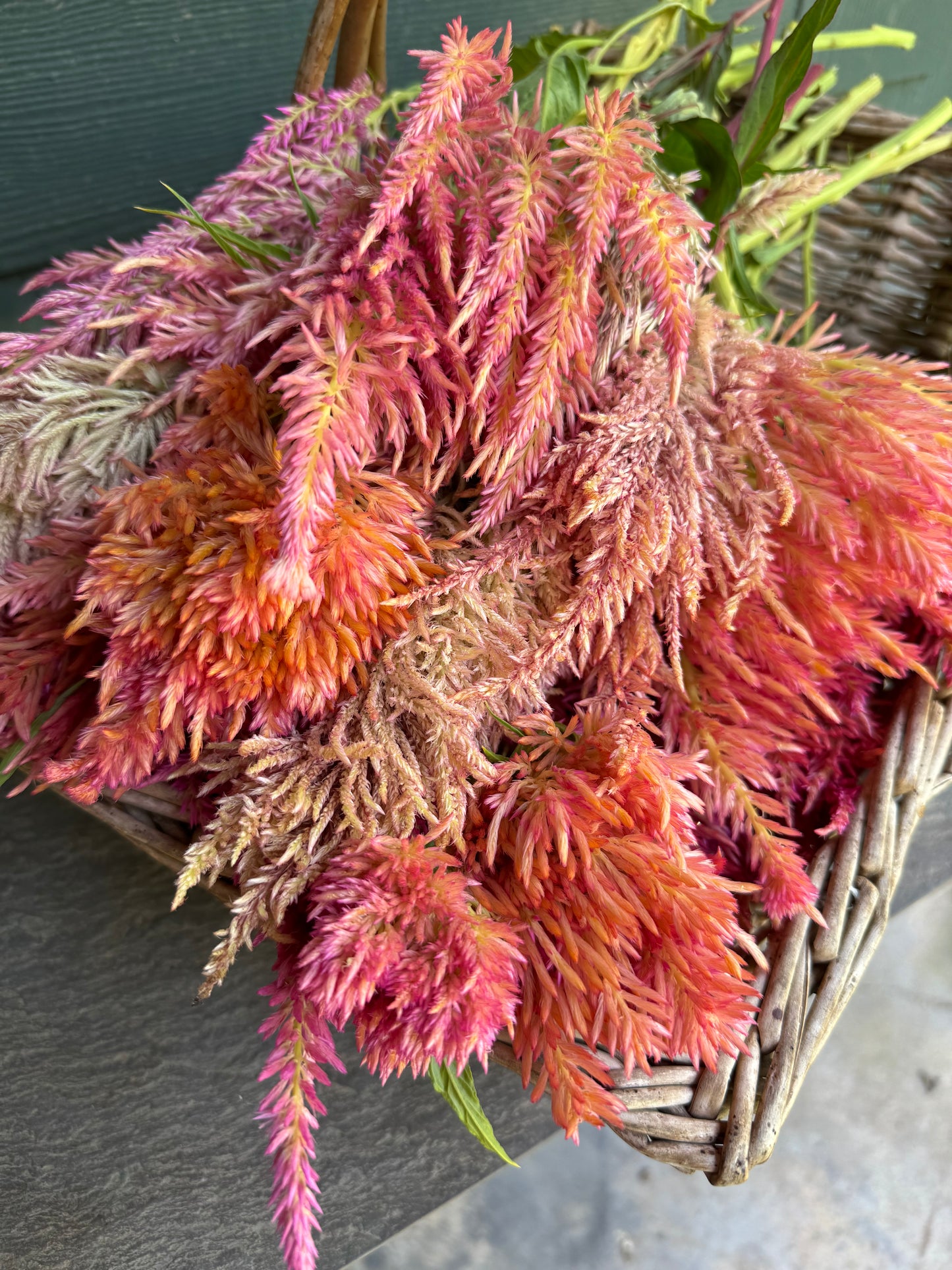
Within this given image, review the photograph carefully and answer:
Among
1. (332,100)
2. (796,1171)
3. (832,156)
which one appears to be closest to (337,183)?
(332,100)

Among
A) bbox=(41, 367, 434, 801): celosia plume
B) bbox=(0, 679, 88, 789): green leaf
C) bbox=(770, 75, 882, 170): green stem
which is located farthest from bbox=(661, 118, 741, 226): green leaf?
bbox=(0, 679, 88, 789): green leaf

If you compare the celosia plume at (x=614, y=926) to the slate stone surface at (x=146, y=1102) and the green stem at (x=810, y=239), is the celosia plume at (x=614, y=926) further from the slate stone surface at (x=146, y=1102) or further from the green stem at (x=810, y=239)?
the green stem at (x=810, y=239)

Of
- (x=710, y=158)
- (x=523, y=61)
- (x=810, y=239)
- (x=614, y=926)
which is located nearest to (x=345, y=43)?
(x=523, y=61)

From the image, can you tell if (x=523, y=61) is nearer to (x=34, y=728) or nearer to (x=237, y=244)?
(x=237, y=244)

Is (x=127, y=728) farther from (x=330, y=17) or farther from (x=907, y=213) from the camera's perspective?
(x=907, y=213)

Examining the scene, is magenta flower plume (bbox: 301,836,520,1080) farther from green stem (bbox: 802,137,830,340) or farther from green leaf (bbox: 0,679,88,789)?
green stem (bbox: 802,137,830,340)

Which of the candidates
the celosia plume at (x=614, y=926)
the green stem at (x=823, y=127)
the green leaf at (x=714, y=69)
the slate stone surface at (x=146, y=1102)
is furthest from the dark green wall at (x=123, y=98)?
the celosia plume at (x=614, y=926)
